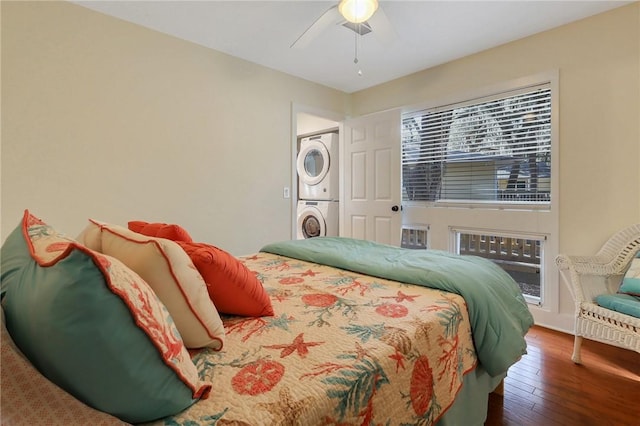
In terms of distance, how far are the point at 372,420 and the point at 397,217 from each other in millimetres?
2850

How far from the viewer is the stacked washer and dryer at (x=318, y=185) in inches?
174

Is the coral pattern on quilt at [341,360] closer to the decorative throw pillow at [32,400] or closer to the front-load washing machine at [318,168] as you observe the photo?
the decorative throw pillow at [32,400]

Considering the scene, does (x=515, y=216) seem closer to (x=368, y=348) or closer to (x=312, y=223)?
(x=368, y=348)

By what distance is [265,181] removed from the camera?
3.35 meters

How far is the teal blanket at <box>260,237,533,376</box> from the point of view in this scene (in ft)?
4.02

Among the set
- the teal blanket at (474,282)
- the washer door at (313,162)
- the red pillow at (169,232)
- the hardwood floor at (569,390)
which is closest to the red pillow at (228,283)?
the red pillow at (169,232)

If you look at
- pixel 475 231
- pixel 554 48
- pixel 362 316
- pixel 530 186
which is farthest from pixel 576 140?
pixel 362 316

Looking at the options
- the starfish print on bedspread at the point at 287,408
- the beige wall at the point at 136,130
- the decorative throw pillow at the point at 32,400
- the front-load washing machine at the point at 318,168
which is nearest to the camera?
the decorative throw pillow at the point at 32,400

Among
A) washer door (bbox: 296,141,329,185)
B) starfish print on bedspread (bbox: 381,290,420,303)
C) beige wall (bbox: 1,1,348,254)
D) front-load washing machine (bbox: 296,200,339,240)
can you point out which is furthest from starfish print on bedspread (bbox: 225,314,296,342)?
washer door (bbox: 296,141,329,185)

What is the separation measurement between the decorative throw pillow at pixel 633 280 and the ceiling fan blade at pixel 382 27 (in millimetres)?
2157

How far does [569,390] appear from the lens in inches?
68.8

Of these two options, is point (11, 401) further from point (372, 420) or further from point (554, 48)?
point (554, 48)

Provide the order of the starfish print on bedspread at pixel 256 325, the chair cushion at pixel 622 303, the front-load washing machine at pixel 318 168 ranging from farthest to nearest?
the front-load washing machine at pixel 318 168, the chair cushion at pixel 622 303, the starfish print on bedspread at pixel 256 325

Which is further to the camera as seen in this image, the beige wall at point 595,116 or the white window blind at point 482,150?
the white window blind at point 482,150
